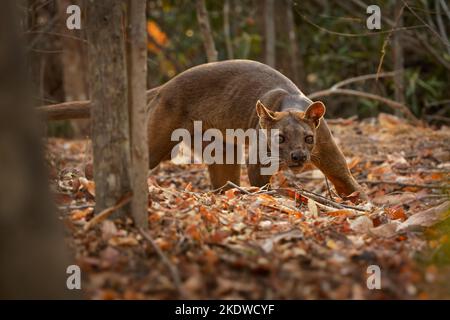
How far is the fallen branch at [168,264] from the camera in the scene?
2.78 meters

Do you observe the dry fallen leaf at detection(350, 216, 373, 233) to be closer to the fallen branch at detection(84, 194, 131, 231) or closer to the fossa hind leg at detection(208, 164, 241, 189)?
the fallen branch at detection(84, 194, 131, 231)

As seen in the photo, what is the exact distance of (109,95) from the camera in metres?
3.18

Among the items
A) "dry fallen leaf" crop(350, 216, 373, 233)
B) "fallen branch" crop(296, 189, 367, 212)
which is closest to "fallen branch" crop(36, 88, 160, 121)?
"fallen branch" crop(296, 189, 367, 212)

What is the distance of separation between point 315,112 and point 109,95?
2.56 metres

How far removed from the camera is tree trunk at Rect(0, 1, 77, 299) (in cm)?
202

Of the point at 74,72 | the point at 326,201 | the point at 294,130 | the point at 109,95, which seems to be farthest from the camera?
the point at 74,72

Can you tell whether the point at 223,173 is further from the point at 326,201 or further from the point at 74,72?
the point at 74,72

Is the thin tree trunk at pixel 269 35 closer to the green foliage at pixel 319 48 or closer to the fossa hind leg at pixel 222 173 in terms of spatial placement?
the green foliage at pixel 319 48

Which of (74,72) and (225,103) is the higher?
(74,72)

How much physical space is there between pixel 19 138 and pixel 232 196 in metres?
2.63

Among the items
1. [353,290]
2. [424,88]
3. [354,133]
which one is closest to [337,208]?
[353,290]

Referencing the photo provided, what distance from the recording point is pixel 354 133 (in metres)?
8.37

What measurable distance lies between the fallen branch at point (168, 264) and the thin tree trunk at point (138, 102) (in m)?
0.13

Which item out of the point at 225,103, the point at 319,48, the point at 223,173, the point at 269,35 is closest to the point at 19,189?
the point at 225,103
